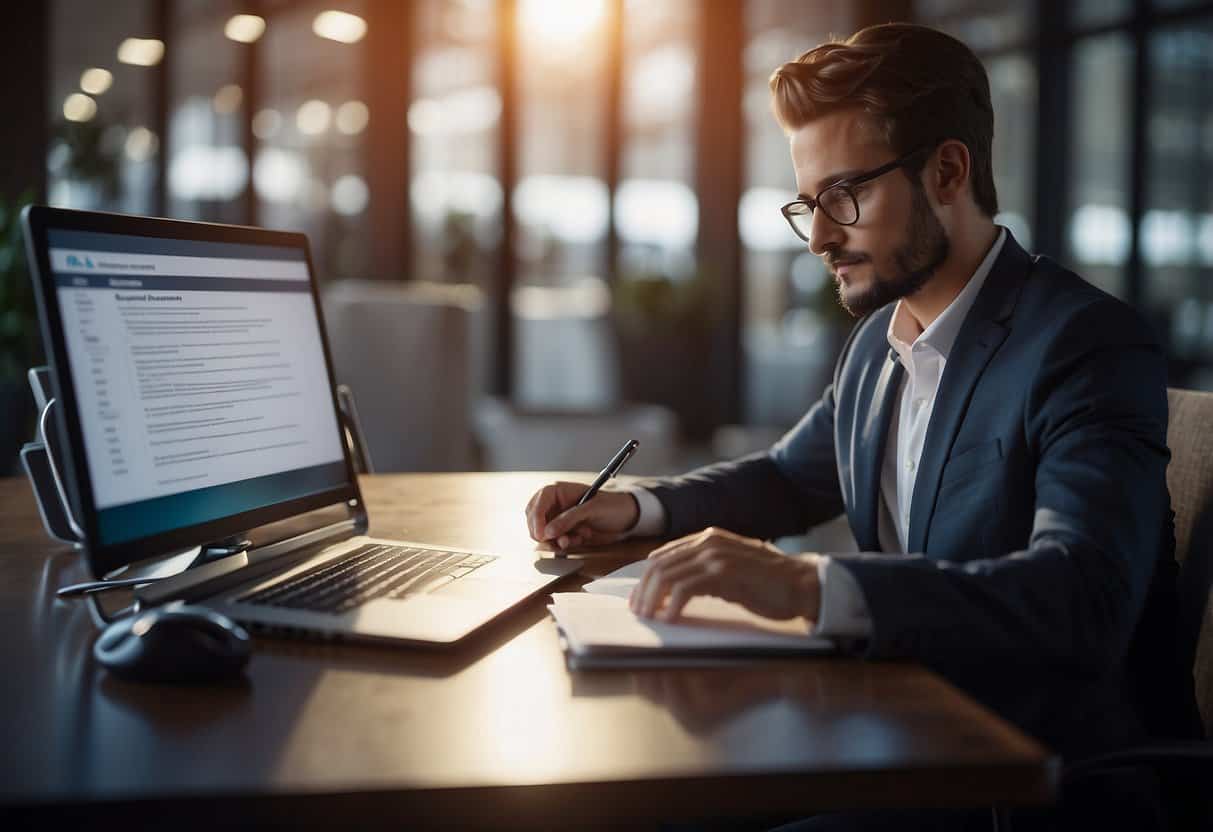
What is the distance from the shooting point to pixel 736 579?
921 mm

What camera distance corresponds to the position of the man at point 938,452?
0.93 meters

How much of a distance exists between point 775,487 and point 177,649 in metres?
1.03

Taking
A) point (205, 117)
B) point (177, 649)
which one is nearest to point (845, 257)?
point (177, 649)

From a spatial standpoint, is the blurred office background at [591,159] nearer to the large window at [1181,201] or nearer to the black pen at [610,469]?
the large window at [1181,201]

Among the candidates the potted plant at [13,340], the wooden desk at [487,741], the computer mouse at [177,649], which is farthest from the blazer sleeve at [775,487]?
the potted plant at [13,340]

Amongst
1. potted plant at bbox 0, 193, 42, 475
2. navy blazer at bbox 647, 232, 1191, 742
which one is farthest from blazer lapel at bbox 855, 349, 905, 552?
potted plant at bbox 0, 193, 42, 475

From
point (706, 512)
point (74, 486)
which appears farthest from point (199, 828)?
point (706, 512)

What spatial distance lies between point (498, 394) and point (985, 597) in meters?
6.75

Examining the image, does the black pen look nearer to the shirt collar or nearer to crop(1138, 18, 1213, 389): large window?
the shirt collar

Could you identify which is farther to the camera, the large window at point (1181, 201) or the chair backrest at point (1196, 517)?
the large window at point (1181, 201)

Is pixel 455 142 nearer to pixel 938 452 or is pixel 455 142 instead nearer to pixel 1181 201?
pixel 1181 201

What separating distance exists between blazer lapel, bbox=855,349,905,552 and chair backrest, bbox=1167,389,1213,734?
33 cm

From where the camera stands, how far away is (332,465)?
4.55 feet

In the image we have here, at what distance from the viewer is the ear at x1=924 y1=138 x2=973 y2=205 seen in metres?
→ 1.40
